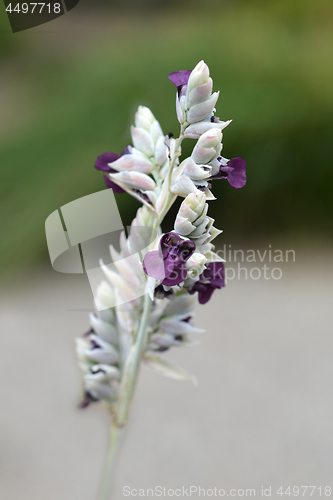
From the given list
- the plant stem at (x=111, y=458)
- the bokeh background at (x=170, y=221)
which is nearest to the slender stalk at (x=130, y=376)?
the plant stem at (x=111, y=458)

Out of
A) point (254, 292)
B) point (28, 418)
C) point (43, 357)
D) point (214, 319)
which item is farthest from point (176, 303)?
point (254, 292)

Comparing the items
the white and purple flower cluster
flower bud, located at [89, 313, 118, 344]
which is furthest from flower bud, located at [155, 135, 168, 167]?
flower bud, located at [89, 313, 118, 344]

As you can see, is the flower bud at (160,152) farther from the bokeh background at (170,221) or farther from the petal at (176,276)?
the bokeh background at (170,221)

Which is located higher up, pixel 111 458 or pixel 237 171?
pixel 237 171

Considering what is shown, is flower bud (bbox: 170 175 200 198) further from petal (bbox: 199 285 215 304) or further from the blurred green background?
the blurred green background

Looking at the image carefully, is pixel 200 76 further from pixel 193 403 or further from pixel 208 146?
pixel 193 403

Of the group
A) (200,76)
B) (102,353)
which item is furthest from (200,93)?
(102,353)
